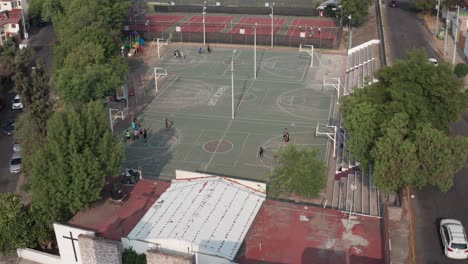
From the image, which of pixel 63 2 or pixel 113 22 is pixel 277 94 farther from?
pixel 63 2

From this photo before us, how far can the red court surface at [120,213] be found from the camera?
32944mm

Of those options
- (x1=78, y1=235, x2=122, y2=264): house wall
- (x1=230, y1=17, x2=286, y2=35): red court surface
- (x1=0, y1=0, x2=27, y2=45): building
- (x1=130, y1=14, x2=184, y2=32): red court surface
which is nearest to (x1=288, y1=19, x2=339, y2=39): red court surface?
(x1=230, y1=17, x2=286, y2=35): red court surface

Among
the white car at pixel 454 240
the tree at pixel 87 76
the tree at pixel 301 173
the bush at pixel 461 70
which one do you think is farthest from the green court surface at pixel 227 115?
the white car at pixel 454 240

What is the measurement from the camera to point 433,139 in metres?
33.6

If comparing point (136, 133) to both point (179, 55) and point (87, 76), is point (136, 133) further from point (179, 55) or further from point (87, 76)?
point (179, 55)

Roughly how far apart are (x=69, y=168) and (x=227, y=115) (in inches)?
840

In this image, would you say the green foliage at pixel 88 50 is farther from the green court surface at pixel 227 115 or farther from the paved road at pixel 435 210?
the paved road at pixel 435 210

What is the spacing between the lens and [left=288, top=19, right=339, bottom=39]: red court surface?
74688 millimetres

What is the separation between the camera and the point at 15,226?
33.4 metres

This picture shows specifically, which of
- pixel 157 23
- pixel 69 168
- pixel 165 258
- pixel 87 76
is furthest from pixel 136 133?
pixel 157 23

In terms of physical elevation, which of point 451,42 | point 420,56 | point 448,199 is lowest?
point 448,199

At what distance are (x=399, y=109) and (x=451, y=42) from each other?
122 feet

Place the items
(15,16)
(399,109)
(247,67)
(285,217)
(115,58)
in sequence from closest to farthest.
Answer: (285,217) → (399,109) → (115,58) → (247,67) → (15,16)

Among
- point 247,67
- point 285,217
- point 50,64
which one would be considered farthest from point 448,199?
point 50,64
